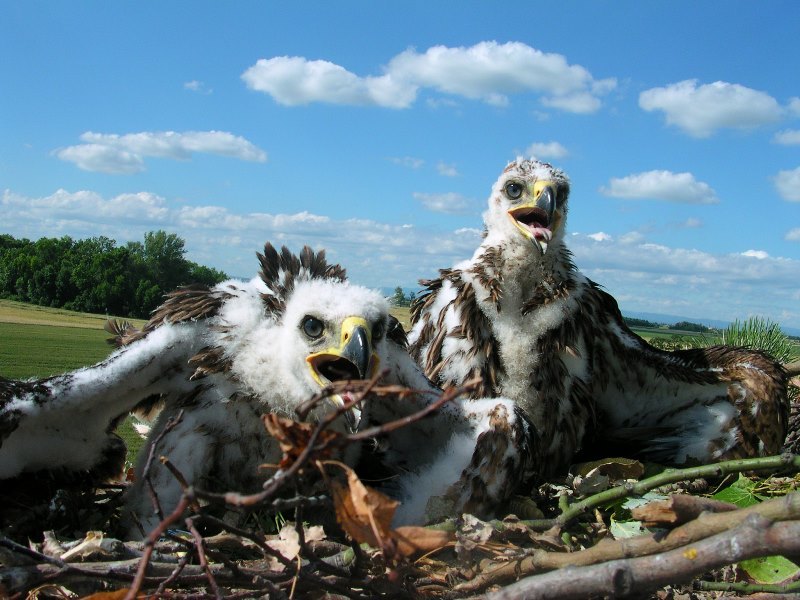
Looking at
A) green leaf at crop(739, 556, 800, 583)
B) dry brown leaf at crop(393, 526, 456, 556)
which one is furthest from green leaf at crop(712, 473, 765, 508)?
dry brown leaf at crop(393, 526, 456, 556)

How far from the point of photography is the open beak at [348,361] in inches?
119

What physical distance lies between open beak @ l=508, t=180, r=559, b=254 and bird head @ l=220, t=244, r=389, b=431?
1.33 m

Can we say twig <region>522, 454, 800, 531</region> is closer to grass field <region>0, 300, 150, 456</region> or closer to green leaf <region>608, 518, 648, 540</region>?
green leaf <region>608, 518, 648, 540</region>

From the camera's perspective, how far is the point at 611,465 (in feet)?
12.5

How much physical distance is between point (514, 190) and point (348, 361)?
2.08m

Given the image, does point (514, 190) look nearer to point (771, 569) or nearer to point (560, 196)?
point (560, 196)

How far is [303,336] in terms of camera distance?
3371 mm

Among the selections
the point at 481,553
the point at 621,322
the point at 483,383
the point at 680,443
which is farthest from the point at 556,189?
the point at 481,553

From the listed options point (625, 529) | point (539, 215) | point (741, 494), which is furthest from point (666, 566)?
point (539, 215)

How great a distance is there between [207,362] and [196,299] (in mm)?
396

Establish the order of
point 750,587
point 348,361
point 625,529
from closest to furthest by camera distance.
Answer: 1. point 750,587
2. point 625,529
3. point 348,361

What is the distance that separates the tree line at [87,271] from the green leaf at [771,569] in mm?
31980

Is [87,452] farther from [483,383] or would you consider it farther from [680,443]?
[680,443]

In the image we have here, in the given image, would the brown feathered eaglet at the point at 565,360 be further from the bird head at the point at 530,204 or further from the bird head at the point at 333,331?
the bird head at the point at 333,331
